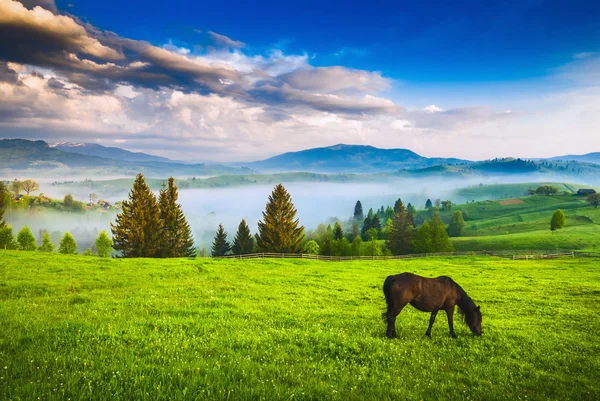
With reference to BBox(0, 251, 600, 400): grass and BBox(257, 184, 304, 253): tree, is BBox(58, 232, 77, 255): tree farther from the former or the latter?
BBox(0, 251, 600, 400): grass

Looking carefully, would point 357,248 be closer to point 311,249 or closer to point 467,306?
point 311,249

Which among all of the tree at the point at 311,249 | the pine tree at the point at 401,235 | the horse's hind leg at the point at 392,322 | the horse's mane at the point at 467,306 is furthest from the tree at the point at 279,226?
the horse's hind leg at the point at 392,322

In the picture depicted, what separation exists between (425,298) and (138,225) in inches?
2140

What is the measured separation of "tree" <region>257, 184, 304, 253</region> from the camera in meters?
64.5

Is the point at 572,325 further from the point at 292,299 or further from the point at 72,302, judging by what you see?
the point at 72,302

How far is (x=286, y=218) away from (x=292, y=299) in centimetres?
4614

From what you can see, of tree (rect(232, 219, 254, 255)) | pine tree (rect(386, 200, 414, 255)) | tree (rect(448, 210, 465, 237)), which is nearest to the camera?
tree (rect(232, 219, 254, 255))

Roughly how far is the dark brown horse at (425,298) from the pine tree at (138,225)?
52887mm

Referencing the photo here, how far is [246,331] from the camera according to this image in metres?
11.0

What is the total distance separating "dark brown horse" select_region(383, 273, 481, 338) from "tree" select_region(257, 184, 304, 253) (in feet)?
170

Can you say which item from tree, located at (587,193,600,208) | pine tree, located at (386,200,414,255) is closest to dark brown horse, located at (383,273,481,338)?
pine tree, located at (386,200,414,255)

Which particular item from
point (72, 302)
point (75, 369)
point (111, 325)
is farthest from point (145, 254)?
point (75, 369)

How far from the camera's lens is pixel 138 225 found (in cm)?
5512

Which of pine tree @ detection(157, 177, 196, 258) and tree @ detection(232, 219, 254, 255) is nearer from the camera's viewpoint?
pine tree @ detection(157, 177, 196, 258)
